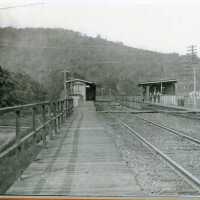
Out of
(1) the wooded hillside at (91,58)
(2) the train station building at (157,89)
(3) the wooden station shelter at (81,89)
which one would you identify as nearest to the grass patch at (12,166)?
(2) the train station building at (157,89)

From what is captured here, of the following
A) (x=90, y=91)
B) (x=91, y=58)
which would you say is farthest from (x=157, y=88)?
(x=91, y=58)

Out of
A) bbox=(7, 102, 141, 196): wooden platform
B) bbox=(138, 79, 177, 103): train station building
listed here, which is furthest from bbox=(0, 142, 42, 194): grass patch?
bbox=(138, 79, 177, 103): train station building

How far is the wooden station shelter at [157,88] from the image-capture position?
60344mm

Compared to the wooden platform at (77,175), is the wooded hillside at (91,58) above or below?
above

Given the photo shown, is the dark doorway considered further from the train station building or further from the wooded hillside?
the wooded hillside

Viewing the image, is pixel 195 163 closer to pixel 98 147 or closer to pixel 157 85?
pixel 98 147

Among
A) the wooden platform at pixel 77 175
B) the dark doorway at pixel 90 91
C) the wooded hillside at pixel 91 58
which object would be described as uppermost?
the wooded hillside at pixel 91 58

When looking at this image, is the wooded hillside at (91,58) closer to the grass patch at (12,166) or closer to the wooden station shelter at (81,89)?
the wooden station shelter at (81,89)

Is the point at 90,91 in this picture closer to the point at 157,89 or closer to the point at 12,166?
the point at 157,89

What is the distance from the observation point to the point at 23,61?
336ft

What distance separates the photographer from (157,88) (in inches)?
2714

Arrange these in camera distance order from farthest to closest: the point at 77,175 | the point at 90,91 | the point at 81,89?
1. the point at 90,91
2. the point at 81,89
3. the point at 77,175

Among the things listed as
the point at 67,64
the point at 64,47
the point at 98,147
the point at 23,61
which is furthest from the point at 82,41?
the point at 98,147

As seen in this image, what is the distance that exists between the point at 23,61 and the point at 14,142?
322ft
